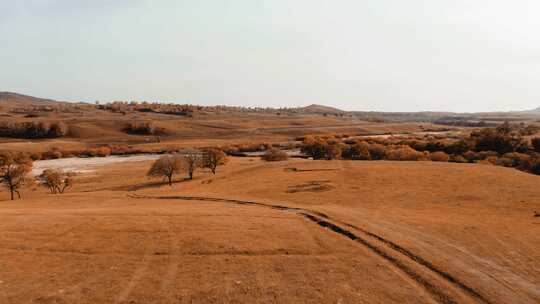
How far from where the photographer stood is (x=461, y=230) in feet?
82.1

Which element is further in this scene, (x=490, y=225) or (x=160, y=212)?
(x=160, y=212)

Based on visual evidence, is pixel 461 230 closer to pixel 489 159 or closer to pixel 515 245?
pixel 515 245

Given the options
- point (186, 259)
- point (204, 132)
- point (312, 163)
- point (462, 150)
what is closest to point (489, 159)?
point (462, 150)

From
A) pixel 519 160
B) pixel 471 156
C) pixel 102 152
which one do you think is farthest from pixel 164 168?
pixel 102 152

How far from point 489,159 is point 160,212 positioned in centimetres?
7455

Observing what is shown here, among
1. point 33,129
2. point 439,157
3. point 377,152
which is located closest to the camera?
point 439,157

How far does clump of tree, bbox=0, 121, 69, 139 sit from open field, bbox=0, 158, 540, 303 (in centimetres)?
15363

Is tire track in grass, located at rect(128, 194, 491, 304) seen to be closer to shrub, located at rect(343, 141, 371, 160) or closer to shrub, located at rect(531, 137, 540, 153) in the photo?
shrub, located at rect(343, 141, 371, 160)

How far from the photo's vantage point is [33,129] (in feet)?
540

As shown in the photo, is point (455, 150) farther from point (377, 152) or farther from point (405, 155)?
point (377, 152)

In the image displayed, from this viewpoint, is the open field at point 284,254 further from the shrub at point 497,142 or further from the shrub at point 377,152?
the shrub at point 497,142

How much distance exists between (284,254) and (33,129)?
17750 cm

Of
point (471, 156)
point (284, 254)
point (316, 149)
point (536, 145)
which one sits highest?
point (536, 145)

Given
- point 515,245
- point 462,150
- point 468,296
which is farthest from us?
point 462,150
